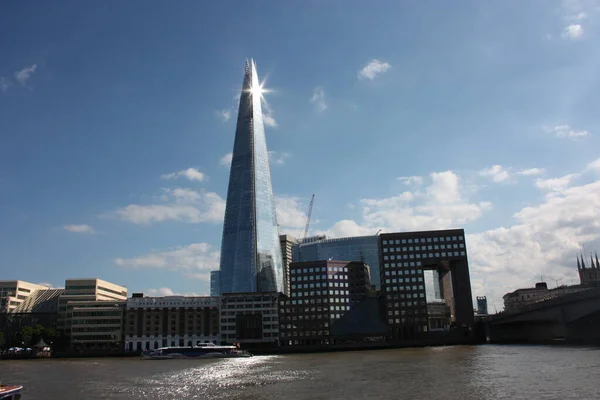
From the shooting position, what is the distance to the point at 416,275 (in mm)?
196250

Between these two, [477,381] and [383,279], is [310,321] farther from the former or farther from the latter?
[477,381]

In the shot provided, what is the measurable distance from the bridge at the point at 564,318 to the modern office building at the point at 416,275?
2319 cm

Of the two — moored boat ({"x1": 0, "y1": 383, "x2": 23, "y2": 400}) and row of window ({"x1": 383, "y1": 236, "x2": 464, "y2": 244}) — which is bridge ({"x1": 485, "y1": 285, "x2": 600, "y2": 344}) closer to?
row of window ({"x1": 383, "y1": 236, "x2": 464, "y2": 244})

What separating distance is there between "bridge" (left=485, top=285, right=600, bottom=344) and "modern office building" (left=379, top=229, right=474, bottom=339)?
76.1ft

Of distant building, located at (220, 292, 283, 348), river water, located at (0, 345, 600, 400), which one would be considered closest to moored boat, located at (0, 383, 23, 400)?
river water, located at (0, 345, 600, 400)

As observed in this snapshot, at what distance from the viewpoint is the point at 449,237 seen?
197500 millimetres

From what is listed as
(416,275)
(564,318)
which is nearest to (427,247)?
(416,275)

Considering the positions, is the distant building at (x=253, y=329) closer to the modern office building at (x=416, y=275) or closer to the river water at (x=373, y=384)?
the modern office building at (x=416, y=275)

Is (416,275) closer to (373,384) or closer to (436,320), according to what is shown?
(436,320)

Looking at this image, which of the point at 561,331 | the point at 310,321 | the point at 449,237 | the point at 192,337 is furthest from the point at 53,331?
the point at 561,331

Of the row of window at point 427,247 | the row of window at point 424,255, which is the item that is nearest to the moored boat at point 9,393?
the row of window at point 424,255

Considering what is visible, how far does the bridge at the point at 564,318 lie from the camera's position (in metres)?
116

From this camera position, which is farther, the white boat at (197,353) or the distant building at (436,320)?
the distant building at (436,320)

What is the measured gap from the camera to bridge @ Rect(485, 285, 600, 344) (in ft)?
379
